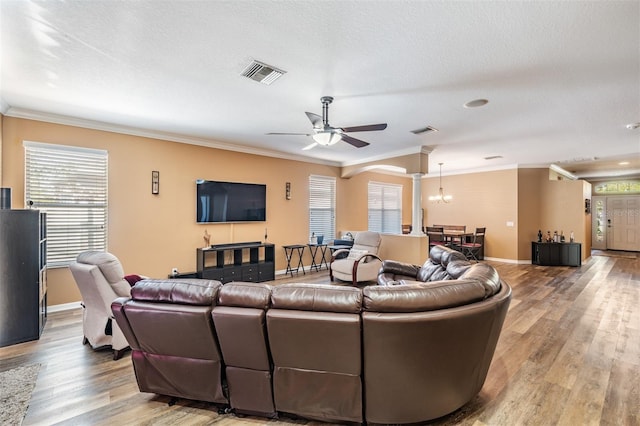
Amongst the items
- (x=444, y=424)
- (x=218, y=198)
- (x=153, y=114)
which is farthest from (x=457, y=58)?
(x=218, y=198)

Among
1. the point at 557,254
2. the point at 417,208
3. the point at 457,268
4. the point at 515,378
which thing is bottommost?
the point at 515,378

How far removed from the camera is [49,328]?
12.0ft

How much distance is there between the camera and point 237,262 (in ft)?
19.1

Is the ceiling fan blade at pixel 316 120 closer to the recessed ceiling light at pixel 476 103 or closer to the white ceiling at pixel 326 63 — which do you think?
the white ceiling at pixel 326 63

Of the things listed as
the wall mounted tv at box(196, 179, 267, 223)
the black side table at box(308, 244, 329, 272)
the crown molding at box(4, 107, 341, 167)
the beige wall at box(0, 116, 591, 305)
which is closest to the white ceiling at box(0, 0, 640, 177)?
the crown molding at box(4, 107, 341, 167)

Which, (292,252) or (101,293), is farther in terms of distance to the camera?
(292,252)

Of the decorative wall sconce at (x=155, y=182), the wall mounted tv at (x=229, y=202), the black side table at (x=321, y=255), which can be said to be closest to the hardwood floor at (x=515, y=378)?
the decorative wall sconce at (x=155, y=182)

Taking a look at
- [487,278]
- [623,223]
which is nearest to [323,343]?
[487,278]

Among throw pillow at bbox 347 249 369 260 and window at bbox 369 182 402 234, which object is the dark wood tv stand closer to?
throw pillow at bbox 347 249 369 260

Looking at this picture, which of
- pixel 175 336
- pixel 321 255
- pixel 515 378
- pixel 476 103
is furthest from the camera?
pixel 321 255

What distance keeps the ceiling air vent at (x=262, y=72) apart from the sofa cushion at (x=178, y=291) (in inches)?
80.2

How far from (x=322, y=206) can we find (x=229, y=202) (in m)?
2.58

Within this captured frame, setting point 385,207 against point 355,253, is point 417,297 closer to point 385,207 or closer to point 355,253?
point 355,253

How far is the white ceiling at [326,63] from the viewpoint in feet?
6.77
